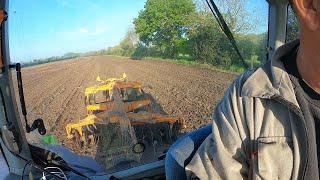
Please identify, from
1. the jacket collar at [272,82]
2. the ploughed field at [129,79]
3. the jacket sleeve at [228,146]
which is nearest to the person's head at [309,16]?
the jacket collar at [272,82]

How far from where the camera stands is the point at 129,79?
287cm

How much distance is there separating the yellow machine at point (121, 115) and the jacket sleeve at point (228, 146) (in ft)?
3.61

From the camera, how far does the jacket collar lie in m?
1.70

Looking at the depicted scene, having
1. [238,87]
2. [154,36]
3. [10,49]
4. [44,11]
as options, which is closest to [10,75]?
[10,49]

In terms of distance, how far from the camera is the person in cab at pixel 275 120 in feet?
5.44

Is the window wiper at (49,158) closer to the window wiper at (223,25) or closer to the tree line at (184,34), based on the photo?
the tree line at (184,34)

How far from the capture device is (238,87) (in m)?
1.84

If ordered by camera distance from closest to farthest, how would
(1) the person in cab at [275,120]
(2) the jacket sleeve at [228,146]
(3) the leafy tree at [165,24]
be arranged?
(1) the person in cab at [275,120] < (2) the jacket sleeve at [228,146] < (3) the leafy tree at [165,24]

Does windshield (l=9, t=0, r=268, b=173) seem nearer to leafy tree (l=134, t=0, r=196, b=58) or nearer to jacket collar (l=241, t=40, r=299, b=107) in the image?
leafy tree (l=134, t=0, r=196, b=58)

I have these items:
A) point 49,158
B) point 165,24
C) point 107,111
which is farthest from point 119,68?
point 49,158

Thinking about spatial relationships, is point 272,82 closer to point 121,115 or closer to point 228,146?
point 228,146

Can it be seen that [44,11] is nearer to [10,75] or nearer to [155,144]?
[10,75]

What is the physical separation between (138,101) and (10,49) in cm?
79

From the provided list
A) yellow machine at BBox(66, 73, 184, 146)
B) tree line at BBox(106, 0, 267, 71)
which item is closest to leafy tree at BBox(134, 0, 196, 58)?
tree line at BBox(106, 0, 267, 71)
